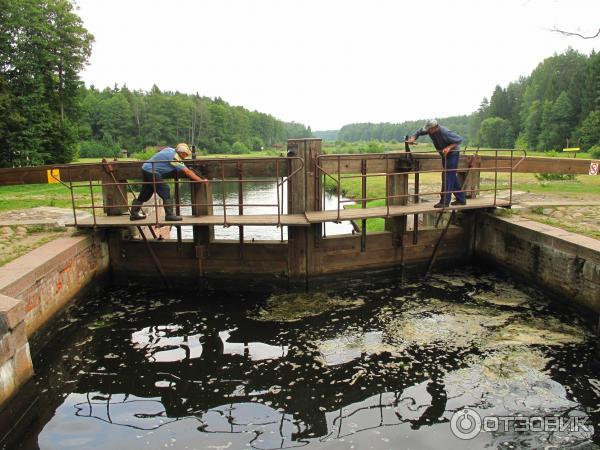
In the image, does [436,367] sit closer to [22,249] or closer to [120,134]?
[22,249]

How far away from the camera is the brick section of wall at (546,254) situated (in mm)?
7598

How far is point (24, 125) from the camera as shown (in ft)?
87.4

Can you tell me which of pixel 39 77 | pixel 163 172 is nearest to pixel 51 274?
pixel 163 172

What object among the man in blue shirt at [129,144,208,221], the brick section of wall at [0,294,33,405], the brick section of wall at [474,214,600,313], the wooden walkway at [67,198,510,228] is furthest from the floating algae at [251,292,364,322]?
the brick section of wall at [0,294,33,405]

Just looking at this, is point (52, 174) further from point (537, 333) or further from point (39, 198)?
point (537, 333)

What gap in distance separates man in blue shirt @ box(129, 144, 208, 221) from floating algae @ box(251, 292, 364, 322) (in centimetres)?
248

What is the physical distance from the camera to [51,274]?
738 centimetres

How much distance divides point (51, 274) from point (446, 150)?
25.1 ft

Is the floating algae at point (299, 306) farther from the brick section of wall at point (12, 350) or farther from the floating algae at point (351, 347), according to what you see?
the brick section of wall at point (12, 350)

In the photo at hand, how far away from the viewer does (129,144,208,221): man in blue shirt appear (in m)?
8.60

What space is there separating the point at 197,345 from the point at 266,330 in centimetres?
116

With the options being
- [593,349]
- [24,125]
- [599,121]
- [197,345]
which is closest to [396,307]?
[593,349]

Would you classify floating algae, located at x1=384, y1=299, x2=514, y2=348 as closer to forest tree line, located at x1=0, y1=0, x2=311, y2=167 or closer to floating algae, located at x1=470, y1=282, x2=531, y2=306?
floating algae, located at x1=470, y1=282, x2=531, y2=306

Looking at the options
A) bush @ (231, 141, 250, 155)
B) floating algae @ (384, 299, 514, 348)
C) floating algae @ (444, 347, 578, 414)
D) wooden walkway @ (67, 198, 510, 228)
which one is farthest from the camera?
bush @ (231, 141, 250, 155)
